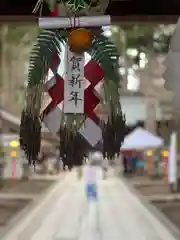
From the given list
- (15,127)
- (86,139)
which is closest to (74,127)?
(86,139)

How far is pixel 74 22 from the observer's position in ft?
2.13

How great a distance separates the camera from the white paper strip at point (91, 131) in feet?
2.20

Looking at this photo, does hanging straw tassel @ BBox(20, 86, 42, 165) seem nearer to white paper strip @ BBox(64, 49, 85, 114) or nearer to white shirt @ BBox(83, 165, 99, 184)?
white paper strip @ BBox(64, 49, 85, 114)

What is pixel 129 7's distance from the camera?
77 centimetres

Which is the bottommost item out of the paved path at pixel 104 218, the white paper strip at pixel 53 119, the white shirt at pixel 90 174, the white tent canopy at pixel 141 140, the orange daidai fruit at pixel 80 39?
the paved path at pixel 104 218

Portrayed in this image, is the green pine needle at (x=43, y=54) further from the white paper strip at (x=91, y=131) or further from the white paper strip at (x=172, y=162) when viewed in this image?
the white paper strip at (x=172, y=162)

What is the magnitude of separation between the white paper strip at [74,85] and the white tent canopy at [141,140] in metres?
0.19

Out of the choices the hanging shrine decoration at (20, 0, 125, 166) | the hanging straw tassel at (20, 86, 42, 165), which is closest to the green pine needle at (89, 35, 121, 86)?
the hanging shrine decoration at (20, 0, 125, 166)

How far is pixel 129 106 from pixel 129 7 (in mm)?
195

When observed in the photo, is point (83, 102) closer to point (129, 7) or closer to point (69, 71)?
point (69, 71)

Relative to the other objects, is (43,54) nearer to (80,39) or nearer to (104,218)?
(80,39)

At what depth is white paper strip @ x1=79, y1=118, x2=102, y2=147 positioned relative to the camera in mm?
671

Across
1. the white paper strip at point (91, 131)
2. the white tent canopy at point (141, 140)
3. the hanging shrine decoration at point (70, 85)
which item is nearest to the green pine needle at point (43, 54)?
the hanging shrine decoration at point (70, 85)

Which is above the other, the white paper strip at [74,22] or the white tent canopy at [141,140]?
the white paper strip at [74,22]
